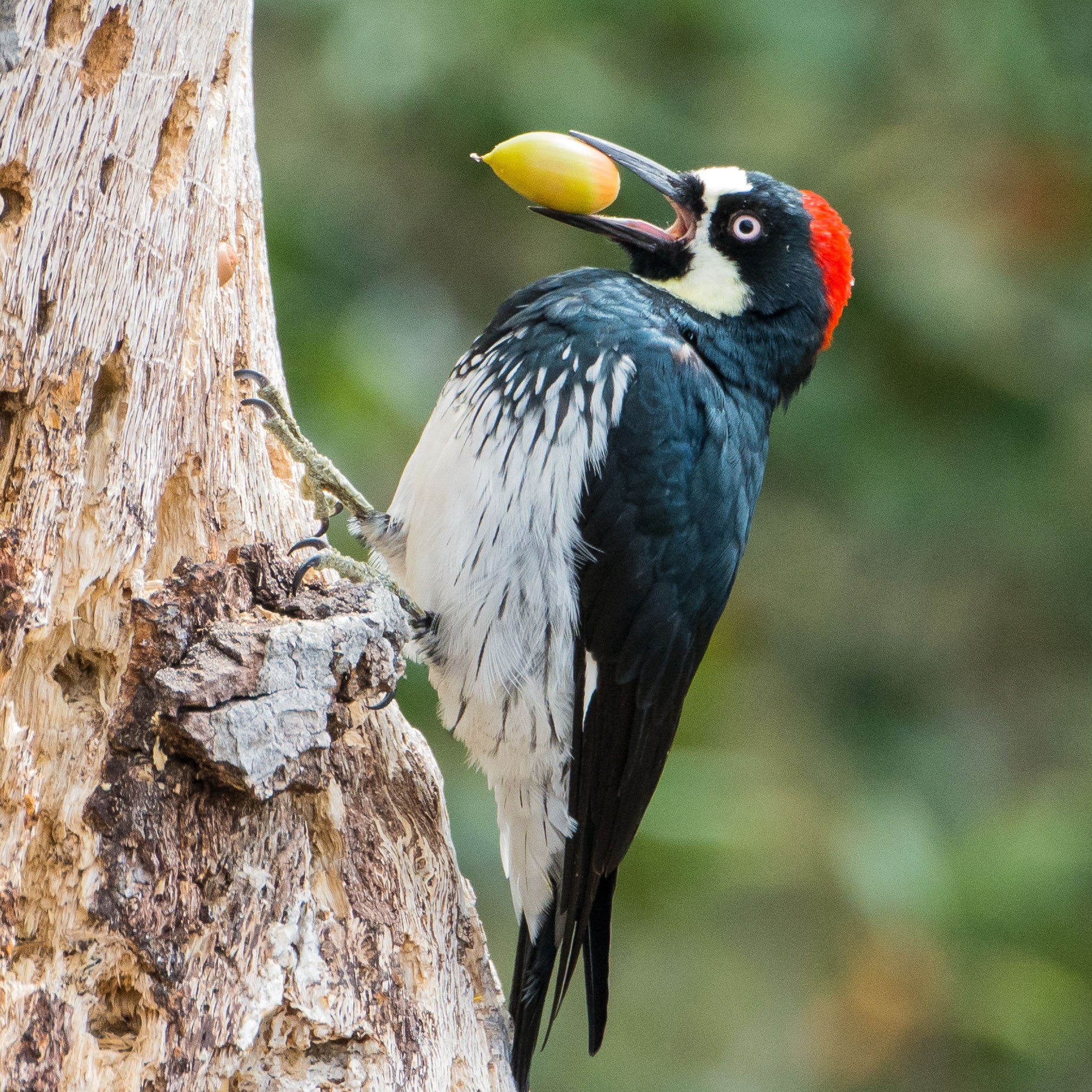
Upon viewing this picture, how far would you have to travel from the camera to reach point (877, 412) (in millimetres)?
4691

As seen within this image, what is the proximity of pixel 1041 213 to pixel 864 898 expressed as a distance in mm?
2558

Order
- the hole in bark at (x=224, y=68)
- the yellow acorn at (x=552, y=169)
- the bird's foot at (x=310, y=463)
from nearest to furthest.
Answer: the hole in bark at (x=224, y=68)
the bird's foot at (x=310, y=463)
the yellow acorn at (x=552, y=169)

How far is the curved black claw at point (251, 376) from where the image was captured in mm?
2264

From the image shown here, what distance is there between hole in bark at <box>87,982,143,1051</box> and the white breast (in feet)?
3.14

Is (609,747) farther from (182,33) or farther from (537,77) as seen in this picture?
(537,77)

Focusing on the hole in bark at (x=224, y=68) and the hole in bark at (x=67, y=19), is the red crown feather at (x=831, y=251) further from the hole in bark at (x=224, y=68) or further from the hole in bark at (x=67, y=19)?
the hole in bark at (x=67, y=19)

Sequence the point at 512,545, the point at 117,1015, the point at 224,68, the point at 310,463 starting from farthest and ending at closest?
the point at 512,545 < the point at 310,463 < the point at 224,68 < the point at 117,1015

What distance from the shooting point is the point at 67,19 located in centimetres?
202

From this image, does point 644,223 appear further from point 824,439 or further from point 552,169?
point 824,439

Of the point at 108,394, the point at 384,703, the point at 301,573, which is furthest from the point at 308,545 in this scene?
the point at 108,394

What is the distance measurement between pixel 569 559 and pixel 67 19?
4.15 ft

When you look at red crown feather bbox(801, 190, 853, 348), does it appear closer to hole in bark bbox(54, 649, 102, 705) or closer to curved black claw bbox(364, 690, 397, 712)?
curved black claw bbox(364, 690, 397, 712)

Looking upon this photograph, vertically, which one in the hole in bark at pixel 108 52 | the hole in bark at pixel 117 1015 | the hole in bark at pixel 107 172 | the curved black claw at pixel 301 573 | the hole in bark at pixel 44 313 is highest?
Answer: the hole in bark at pixel 108 52

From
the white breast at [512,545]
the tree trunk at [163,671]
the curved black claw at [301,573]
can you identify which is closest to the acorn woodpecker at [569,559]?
the white breast at [512,545]
